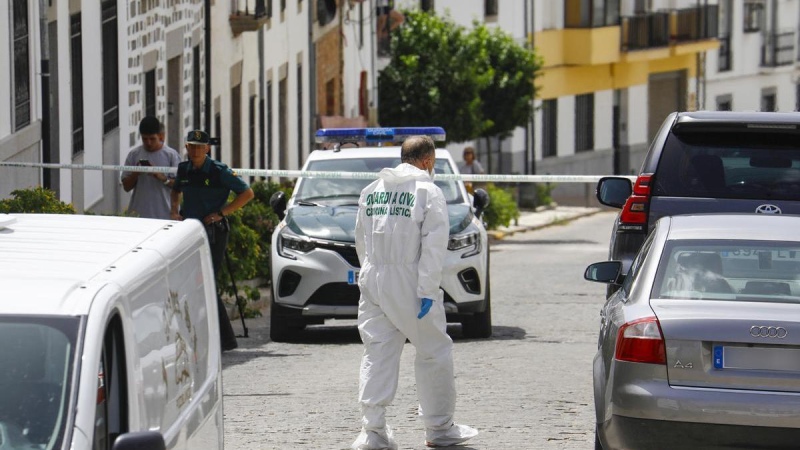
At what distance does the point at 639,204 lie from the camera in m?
10.9

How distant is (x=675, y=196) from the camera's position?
35.8ft

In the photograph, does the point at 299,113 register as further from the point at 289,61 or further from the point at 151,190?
the point at 151,190

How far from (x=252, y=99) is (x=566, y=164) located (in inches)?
909

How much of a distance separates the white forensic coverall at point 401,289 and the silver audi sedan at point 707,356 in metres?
1.44

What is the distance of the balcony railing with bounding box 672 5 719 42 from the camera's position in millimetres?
56938

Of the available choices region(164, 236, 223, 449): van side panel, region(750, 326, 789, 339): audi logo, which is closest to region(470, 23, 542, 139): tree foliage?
region(750, 326, 789, 339): audi logo

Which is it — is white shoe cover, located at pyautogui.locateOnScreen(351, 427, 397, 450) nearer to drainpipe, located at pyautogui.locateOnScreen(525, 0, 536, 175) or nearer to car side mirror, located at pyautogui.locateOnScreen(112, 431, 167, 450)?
car side mirror, located at pyautogui.locateOnScreen(112, 431, 167, 450)

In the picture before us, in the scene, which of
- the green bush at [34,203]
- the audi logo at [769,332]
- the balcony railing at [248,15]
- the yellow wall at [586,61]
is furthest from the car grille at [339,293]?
the yellow wall at [586,61]

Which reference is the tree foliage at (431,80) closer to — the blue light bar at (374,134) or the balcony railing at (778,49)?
the balcony railing at (778,49)

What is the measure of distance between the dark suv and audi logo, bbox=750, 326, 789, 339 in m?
3.17

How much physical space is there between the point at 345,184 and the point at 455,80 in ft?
83.4

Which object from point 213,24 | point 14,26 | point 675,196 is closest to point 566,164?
point 213,24

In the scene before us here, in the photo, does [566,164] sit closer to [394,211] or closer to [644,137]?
[644,137]

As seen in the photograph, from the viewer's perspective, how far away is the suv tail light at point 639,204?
35.7 ft
